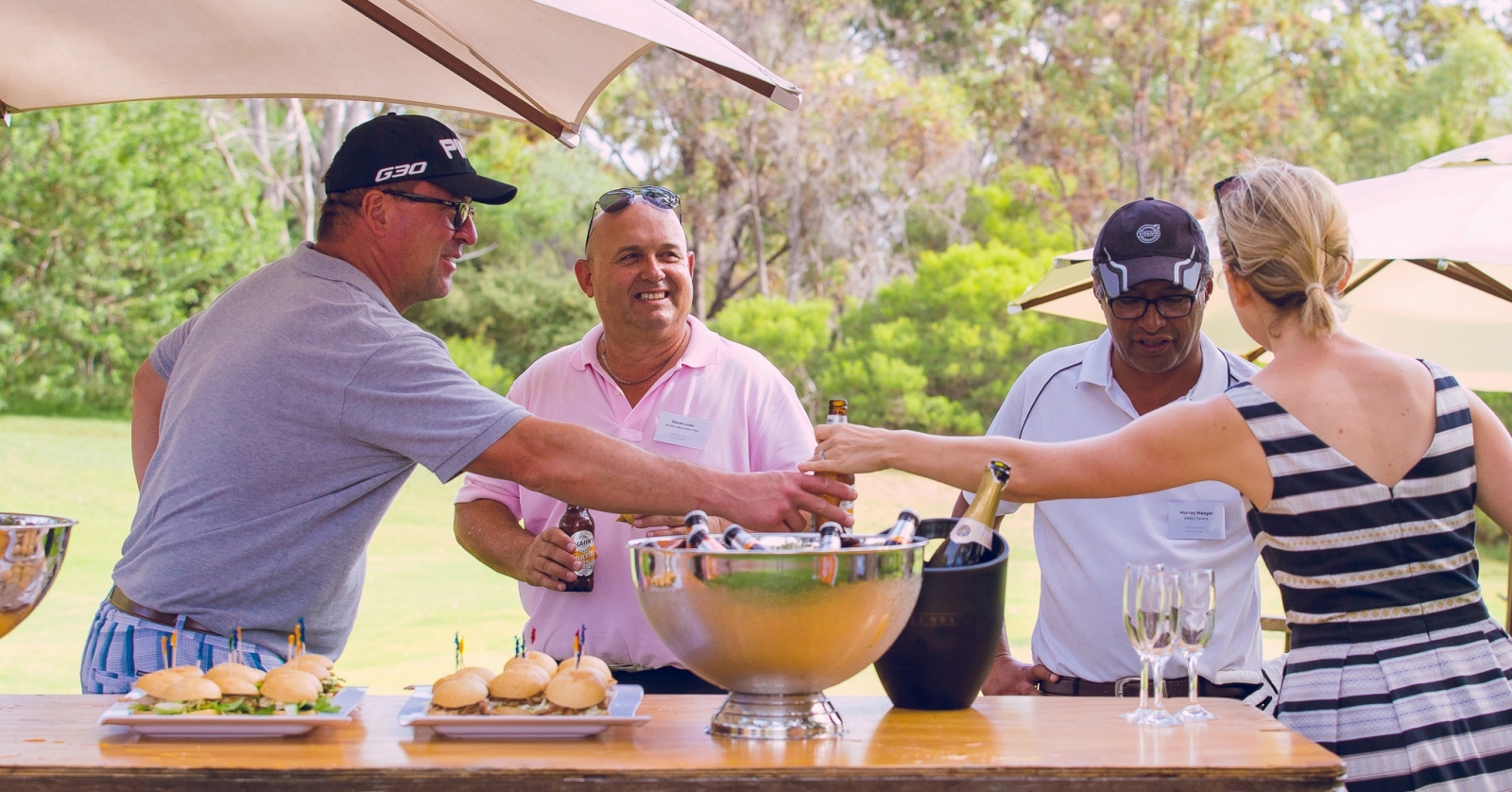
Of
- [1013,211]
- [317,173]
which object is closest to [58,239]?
[317,173]

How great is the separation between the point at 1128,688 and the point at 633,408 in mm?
1306

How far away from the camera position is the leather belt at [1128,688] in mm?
2717

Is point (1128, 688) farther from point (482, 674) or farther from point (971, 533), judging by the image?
point (482, 674)

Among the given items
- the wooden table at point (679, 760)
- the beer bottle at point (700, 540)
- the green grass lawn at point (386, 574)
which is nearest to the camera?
the wooden table at point (679, 760)

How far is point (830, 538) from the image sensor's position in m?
2.00

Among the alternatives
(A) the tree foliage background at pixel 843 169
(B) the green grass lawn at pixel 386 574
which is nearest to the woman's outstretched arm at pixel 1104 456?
(B) the green grass lawn at pixel 386 574

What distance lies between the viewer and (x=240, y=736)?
1.96 m

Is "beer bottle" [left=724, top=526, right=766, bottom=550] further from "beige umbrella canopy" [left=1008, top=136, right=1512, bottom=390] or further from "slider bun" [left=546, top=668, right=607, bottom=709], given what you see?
"beige umbrella canopy" [left=1008, top=136, right=1512, bottom=390]

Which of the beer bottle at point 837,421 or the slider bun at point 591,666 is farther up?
the beer bottle at point 837,421

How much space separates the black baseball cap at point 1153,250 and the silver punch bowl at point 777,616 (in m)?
1.06

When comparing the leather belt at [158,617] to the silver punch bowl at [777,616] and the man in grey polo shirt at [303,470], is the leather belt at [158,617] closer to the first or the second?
the man in grey polo shirt at [303,470]

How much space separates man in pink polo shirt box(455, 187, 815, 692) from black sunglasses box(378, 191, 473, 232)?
54 cm

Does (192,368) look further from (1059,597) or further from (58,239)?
(58,239)

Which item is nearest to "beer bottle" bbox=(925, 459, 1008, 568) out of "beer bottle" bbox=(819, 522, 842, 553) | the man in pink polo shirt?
"beer bottle" bbox=(819, 522, 842, 553)
